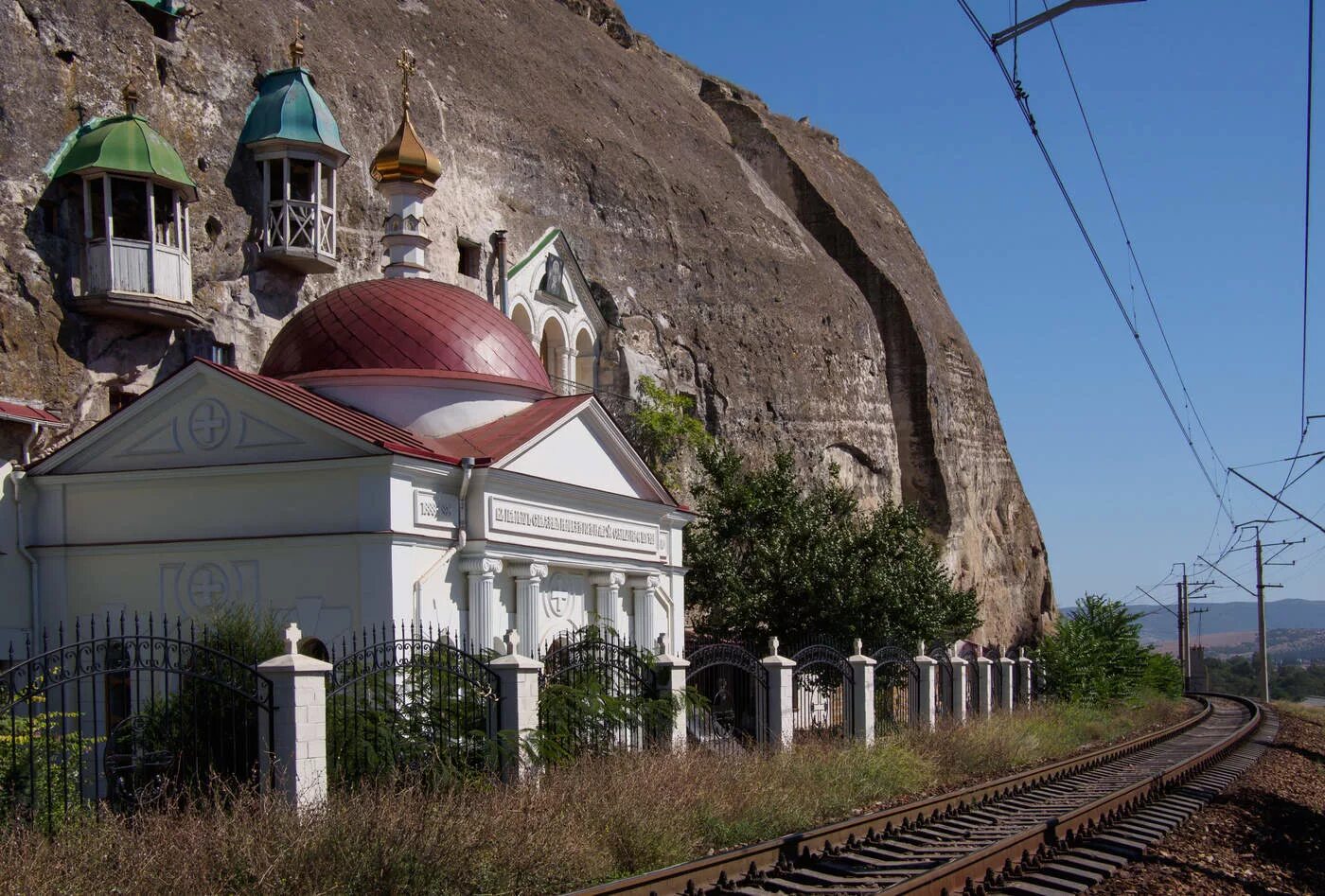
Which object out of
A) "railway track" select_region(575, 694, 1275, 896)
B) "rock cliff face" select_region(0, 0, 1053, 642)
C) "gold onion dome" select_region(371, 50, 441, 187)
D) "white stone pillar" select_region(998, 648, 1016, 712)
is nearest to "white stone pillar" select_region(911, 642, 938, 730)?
"railway track" select_region(575, 694, 1275, 896)

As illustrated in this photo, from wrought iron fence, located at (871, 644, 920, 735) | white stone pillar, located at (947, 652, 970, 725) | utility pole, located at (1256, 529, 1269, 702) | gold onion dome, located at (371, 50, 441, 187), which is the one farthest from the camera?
utility pole, located at (1256, 529, 1269, 702)

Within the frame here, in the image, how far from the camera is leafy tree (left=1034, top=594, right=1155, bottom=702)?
33.4m

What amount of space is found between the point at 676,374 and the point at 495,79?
9098 millimetres

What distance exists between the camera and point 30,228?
2153 cm

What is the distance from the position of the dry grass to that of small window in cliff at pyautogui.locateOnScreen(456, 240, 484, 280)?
17.9 meters

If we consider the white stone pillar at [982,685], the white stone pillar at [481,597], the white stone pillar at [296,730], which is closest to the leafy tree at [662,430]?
the white stone pillar at [982,685]

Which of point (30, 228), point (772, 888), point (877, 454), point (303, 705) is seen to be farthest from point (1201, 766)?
point (877, 454)

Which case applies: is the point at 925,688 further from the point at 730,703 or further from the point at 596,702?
the point at 596,702

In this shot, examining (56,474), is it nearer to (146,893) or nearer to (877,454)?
(146,893)

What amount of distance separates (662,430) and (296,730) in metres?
22.6

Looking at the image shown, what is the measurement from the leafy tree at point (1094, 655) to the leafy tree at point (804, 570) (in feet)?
11.6

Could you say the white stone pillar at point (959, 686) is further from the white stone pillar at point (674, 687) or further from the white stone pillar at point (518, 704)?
the white stone pillar at point (518, 704)

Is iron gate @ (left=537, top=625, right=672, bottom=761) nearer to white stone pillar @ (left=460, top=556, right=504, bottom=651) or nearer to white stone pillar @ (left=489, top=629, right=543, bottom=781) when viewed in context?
white stone pillar @ (left=489, top=629, right=543, bottom=781)

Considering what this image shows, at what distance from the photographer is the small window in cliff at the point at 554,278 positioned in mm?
31734
